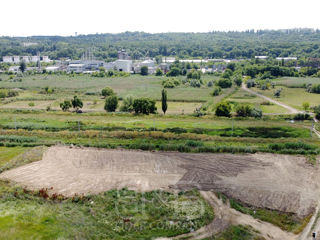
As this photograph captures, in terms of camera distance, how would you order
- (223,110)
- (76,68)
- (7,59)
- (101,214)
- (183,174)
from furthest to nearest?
(7,59) < (76,68) < (223,110) < (183,174) < (101,214)

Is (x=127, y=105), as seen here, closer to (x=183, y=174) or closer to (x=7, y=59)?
(x=183, y=174)

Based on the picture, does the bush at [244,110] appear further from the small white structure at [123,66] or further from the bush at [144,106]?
the small white structure at [123,66]

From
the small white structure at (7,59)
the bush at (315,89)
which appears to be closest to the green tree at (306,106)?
the bush at (315,89)

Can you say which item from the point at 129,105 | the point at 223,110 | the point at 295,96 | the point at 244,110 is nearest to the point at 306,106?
the point at 244,110

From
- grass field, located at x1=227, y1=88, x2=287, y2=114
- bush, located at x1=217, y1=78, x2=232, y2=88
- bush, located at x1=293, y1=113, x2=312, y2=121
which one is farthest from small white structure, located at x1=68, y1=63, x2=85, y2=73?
bush, located at x1=293, y1=113, x2=312, y2=121

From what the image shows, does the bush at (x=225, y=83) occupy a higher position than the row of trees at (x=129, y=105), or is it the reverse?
the bush at (x=225, y=83)

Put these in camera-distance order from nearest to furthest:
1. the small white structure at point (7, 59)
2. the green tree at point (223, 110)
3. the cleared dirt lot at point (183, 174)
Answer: the cleared dirt lot at point (183, 174) < the green tree at point (223, 110) < the small white structure at point (7, 59)

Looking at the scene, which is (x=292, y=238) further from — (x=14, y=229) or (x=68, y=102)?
(x=68, y=102)

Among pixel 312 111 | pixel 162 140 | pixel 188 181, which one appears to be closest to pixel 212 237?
pixel 188 181

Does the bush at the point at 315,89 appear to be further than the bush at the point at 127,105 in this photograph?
Yes
